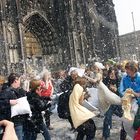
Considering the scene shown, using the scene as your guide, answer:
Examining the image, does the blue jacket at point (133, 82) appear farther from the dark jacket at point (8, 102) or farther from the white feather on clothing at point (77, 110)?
the dark jacket at point (8, 102)

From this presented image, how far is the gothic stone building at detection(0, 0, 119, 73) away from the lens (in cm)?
2406

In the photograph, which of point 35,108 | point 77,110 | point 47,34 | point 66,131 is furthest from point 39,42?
point 77,110

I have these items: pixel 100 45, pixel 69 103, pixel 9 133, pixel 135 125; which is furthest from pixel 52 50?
pixel 9 133

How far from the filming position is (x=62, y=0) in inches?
1144

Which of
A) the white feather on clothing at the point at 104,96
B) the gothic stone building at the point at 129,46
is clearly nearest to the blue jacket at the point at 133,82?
the white feather on clothing at the point at 104,96

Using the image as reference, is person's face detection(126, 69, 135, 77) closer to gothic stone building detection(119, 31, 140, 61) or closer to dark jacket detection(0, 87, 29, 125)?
dark jacket detection(0, 87, 29, 125)

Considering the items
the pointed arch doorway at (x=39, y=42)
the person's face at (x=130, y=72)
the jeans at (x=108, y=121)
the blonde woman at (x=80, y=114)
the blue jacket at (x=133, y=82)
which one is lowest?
the jeans at (x=108, y=121)

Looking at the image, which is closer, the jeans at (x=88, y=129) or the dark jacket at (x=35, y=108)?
the jeans at (x=88, y=129)

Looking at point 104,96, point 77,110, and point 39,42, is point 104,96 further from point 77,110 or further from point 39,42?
point 39,42

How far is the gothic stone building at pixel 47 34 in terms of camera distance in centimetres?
2406

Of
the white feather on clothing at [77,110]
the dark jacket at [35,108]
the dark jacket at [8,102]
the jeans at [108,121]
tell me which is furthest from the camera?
the jeans at [108,121]

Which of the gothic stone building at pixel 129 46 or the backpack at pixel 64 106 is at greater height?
the gothic stone building at pixel 129 46

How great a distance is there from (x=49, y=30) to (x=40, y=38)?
82cm

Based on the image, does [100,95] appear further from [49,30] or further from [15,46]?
[49,30]
